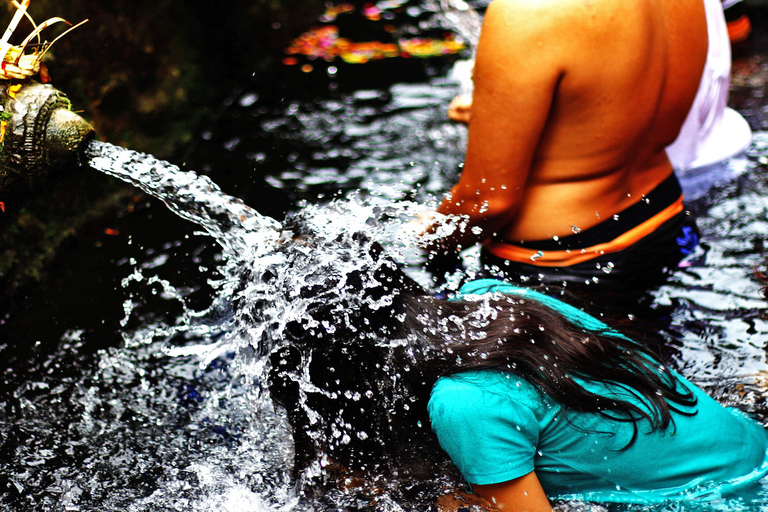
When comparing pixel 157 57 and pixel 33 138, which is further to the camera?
pixel 157 57

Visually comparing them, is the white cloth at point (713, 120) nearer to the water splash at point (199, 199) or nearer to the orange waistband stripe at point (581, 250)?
the orange waistband stripe at point (581, 250)

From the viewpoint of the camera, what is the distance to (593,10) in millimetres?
1992

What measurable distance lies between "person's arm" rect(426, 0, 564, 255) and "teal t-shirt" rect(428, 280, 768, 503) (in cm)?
41

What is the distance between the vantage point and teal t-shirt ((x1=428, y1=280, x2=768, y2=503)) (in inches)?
62.4

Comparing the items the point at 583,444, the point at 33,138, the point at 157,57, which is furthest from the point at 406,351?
the point at 157,57

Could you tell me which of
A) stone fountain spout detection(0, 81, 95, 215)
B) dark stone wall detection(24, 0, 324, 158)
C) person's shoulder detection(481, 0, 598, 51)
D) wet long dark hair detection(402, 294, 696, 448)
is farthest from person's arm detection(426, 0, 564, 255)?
dark stone wall detection(24, 0, 324, 158)

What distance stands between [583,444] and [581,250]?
0.85 metres

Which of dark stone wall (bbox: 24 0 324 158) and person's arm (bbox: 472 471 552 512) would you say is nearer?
person's arm (bbox: 472 471 552 512)

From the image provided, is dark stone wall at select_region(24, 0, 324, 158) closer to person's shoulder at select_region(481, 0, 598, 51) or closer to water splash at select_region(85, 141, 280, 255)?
water splash at select_region(85, 141, 280, 255)

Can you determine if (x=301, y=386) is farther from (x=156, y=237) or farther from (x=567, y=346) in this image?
(x=156, y=237)

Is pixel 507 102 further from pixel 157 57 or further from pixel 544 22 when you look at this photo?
pixel 157 57

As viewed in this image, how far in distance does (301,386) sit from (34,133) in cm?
93

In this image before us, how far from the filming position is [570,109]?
213 cm

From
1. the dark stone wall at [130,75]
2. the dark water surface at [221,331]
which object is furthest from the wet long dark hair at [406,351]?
the dark stone wall at [130,75]
